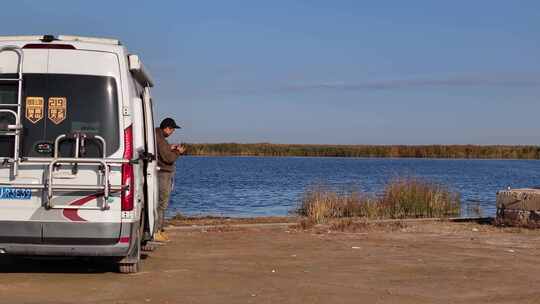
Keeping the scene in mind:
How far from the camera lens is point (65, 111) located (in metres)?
9.05

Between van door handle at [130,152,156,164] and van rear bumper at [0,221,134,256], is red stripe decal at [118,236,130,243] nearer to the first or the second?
van rear bumper at [0,221,134,256]

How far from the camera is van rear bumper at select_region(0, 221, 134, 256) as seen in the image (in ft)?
29.3

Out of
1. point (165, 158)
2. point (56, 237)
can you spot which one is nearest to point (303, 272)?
point (56, 237)

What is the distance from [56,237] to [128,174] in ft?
3.29

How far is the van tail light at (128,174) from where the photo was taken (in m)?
9.01

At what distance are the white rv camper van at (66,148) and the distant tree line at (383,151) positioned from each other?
74962 millimetres

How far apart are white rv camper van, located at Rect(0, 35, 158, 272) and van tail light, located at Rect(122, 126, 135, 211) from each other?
0.01m

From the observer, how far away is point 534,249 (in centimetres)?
1307

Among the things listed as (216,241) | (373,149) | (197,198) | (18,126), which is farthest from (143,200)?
(373,149)

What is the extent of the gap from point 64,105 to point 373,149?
9037cm

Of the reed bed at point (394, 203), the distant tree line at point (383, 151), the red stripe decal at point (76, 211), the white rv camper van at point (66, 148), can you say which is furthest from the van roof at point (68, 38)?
the distant tree line at point (383, 151)

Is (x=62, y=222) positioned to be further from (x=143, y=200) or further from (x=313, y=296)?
(x=313, y=296)

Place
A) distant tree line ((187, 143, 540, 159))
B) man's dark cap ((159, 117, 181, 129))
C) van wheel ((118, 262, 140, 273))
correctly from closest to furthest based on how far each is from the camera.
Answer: van wheel ((118, 262, 140, 273))
man's dark cap ((159, 117, 181, 129))
distant tree line ((187, 143, 540, 159))

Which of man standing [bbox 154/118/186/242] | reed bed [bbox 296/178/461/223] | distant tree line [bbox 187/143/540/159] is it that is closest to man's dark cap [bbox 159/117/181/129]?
man standing [bbox 154/118/186/242]
